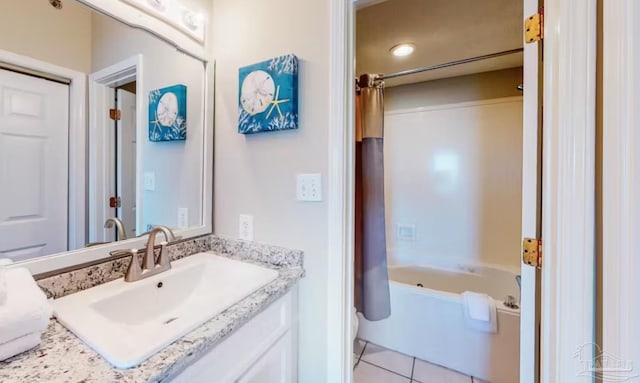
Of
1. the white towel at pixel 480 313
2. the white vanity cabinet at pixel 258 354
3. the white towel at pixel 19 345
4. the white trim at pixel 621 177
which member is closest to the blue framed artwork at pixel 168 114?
the white towel at pixel 19 345

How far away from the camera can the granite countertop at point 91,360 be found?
0.50 metres

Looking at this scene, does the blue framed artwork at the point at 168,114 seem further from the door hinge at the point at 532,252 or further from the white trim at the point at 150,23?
the door hinge at the point at 532,252

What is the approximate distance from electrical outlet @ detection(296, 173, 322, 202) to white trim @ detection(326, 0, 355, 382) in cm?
5

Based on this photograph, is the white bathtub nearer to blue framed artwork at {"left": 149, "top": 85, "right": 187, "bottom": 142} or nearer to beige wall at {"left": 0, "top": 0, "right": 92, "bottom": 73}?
blue framed artwork at {"left": 149, "top": 85, "right": 187, "bottom": 142}

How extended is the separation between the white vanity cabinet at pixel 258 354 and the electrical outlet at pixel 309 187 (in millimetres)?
414

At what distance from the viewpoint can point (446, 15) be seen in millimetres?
1630

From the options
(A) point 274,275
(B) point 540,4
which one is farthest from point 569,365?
(B) point 540,4

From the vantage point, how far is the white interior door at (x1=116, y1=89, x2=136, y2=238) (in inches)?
42.2

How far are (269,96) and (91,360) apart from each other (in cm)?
103

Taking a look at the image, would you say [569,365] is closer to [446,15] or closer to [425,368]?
[425,368]

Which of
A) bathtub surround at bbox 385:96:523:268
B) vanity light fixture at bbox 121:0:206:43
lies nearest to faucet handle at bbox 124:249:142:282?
vanity light fixture at bbox 121:0:206:43

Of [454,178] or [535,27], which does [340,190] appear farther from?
[454,178]

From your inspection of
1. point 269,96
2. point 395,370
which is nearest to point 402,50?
point 269,96

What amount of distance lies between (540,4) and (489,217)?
190 centimetres
